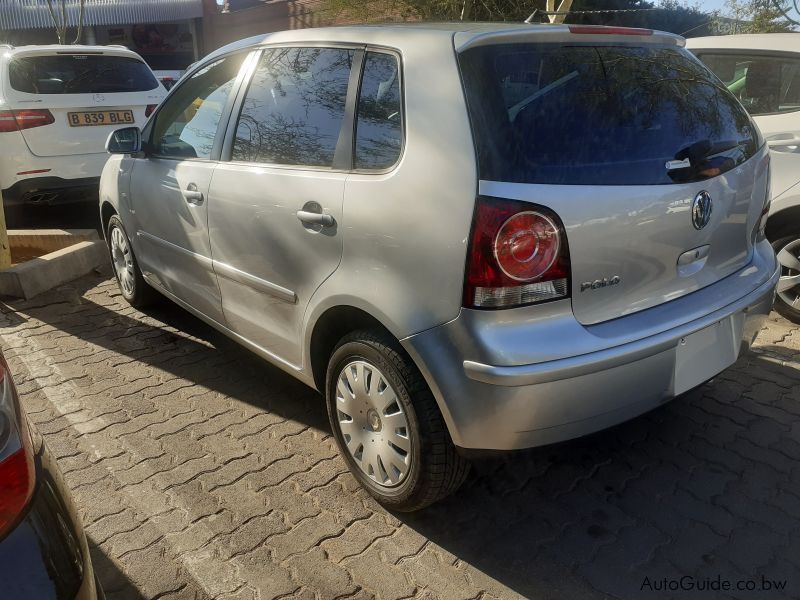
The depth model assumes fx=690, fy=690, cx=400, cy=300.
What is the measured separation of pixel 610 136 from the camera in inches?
87.5

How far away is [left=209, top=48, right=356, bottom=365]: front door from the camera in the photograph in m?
2.55

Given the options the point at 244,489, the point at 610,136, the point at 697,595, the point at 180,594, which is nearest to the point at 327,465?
the point at 244,489

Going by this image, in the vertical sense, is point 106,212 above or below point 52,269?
above

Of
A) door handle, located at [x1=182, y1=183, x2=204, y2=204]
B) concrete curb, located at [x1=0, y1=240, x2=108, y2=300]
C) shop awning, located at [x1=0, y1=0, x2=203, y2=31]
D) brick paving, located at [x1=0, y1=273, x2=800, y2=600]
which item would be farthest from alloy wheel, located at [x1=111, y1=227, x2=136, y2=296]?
shop awning, located at [x1=0, y1=0, x2=203, y2=31]

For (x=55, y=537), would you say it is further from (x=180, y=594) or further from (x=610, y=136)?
(x=610, y=136)

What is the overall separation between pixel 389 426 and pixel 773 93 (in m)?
3.48

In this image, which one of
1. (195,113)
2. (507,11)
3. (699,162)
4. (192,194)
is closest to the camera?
(699,162)

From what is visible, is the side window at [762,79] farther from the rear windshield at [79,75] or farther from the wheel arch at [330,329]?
the rear windshield at [79,75]

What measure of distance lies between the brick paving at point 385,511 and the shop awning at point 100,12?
86.4 feet

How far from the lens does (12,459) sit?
1451 millimetres

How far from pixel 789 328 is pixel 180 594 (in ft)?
12.1

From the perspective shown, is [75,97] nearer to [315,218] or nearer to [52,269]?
[52,269]

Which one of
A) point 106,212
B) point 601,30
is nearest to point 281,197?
point 601,30

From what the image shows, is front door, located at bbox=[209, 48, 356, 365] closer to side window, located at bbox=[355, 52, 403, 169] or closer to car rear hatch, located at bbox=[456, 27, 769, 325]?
side window, located at bbox=[355, 52, 403, 169]
